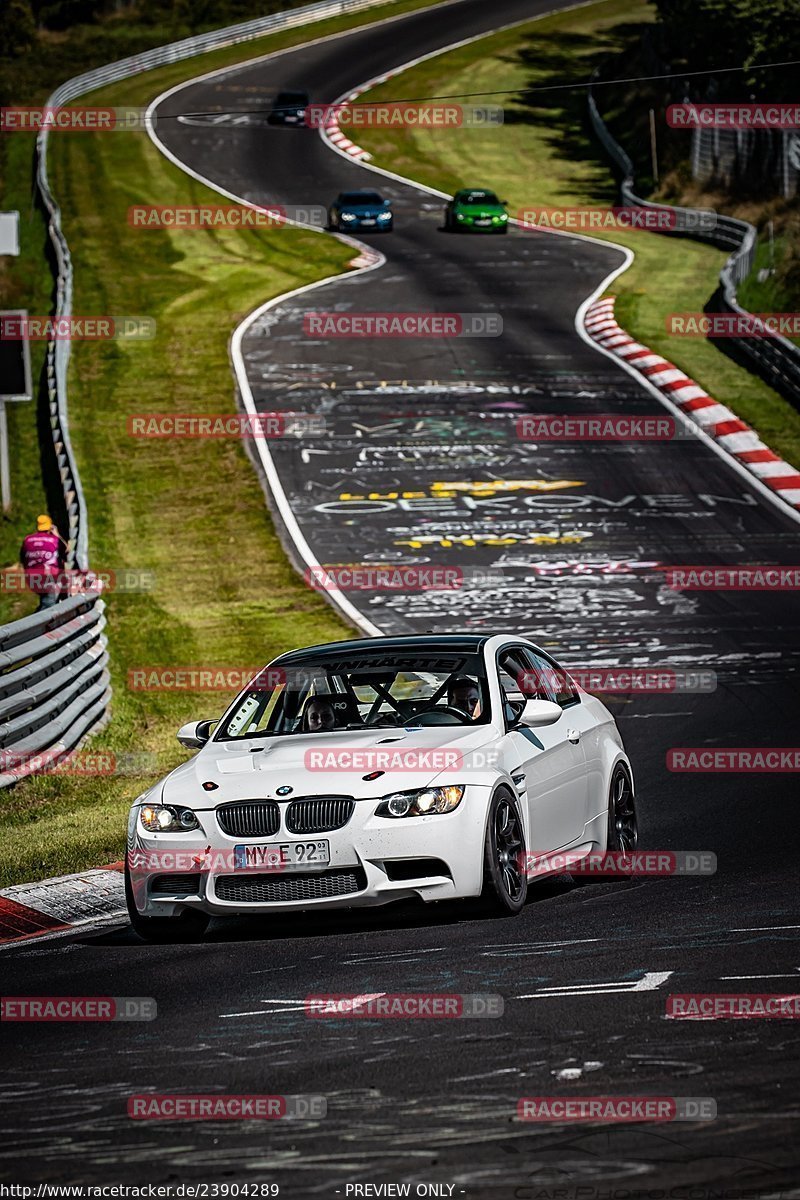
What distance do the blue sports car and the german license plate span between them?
44.8 meters

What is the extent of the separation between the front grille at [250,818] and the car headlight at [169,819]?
0.55 ft

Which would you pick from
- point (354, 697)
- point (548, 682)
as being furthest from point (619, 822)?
point (354, 697)

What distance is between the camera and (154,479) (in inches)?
1270

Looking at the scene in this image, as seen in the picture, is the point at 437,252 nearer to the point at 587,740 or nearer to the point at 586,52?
the point at 586,52

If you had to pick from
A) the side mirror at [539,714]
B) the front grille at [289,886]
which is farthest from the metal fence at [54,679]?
the side mirror at [539,714]

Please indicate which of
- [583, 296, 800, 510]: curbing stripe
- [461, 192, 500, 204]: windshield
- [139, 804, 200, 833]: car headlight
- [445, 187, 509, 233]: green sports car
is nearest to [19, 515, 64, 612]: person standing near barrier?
[583, 296, 800, 510]: curbing stripe

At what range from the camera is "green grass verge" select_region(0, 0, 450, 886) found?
14.7 meters

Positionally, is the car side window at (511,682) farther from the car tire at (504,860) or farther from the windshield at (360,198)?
the windshield at (360,198)

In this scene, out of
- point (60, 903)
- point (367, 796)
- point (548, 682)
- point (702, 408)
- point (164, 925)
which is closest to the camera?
point (367, 796)

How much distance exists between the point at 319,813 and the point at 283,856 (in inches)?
10.8

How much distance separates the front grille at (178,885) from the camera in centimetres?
917

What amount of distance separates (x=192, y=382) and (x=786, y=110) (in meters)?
22.8

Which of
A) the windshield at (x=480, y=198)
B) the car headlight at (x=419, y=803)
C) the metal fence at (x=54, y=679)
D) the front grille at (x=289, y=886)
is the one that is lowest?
the windshield at (x=480, y=198)

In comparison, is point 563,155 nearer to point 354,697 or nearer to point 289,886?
point 354,697
